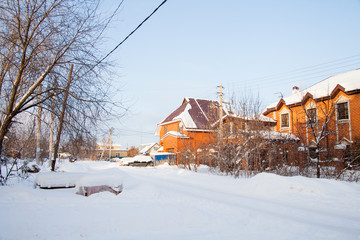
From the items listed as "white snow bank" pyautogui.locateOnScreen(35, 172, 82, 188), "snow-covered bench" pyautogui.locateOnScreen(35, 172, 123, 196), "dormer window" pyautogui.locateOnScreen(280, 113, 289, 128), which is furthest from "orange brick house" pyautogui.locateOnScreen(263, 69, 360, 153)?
"white snow bank" pyautogui.locateOnScreen(35, 172, 82, 188)

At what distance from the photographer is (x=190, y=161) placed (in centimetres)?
2108

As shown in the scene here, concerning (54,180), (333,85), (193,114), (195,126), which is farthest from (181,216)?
(193,114)

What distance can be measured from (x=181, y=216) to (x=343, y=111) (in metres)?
21.1

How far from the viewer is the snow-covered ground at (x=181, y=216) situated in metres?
5.06

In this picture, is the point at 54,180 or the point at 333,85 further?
the point at 333,85

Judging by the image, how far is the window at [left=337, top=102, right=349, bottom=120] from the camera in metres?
21.5

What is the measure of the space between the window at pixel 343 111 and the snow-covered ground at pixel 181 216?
1399 cm

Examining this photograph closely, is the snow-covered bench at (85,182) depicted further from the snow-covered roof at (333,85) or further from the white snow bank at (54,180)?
the snow-covered roof at (333,85)

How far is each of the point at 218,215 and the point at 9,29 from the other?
9.11 meters

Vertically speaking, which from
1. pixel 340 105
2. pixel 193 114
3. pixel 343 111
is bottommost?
pixel 343 111

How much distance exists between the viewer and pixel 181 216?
253 inches

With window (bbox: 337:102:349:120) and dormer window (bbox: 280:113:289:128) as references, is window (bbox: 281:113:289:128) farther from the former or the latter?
window (bbox: 337:102:349:120)

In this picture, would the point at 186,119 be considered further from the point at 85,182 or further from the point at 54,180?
the point at 85,182

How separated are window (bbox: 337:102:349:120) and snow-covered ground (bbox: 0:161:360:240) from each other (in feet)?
45.9
